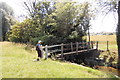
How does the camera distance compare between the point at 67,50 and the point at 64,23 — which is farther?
the point at 64,23

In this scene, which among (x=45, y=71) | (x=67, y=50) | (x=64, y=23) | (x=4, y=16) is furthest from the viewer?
(x=64, y=23)

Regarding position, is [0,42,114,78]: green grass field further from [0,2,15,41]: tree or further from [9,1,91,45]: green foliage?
[9,1,91,45]: green foliage

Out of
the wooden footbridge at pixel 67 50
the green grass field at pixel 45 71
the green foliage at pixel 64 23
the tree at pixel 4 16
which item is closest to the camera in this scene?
the green grass field at pixel 45 71

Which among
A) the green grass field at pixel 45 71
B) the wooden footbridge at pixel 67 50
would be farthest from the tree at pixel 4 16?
the wooden footbridge at pixel 67 50

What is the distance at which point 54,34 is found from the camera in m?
9.30

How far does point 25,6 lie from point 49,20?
7598mm

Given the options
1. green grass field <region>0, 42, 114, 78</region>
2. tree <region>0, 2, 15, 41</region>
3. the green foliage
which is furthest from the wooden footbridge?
tree <region>0, 2, 15, 41</region>

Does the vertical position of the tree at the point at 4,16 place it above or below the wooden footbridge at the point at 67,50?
above

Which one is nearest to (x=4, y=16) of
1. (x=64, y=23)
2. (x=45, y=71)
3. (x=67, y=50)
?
(x=64, y=23)

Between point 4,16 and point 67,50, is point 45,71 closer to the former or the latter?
point 67,50

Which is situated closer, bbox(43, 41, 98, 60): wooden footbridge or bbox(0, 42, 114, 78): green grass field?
bbox(0, 42, 114, 78): green grass field

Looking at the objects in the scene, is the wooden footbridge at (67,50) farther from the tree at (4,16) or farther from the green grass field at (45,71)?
the tree at (4,16)

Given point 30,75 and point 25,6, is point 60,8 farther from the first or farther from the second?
point 25,6

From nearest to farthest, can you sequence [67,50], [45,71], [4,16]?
[45,71]
[4,16]
[67,50]
